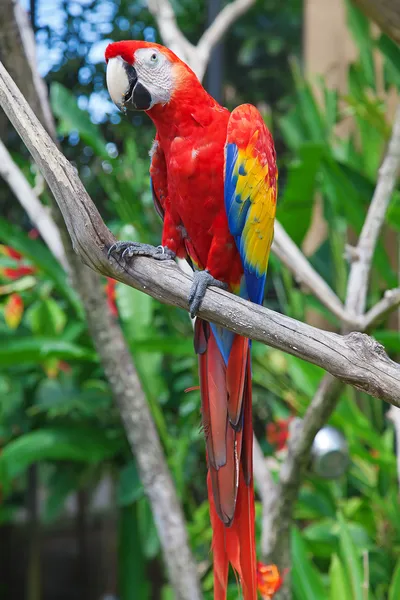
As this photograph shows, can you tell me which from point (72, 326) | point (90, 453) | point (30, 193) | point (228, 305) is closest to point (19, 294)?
point (72, 326)

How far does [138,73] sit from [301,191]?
0.68 m

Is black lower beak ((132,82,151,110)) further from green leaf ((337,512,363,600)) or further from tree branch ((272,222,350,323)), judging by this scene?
green leaf ((337,512,363,600))

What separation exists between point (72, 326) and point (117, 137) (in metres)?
0.75

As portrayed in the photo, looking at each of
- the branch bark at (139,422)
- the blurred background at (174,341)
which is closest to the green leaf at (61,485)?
the blurred background at (174,341)

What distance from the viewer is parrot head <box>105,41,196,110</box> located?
0.68 m

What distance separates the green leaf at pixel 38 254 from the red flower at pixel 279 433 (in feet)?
1.64

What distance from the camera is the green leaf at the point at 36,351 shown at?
52.2 inches

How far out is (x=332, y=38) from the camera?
2.00 meters

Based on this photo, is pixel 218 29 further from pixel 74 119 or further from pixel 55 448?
pixel 55 448

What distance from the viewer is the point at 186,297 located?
621mm

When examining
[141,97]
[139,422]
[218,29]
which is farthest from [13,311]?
[141,97]

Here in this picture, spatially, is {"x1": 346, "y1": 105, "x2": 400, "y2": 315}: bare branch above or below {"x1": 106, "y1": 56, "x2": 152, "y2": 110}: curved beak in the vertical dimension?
below

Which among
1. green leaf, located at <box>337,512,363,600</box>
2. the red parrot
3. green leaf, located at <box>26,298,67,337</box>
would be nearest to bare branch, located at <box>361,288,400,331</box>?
the red parrot

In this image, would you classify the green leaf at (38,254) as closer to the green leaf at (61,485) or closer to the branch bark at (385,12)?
the green leaf at (61,485)
